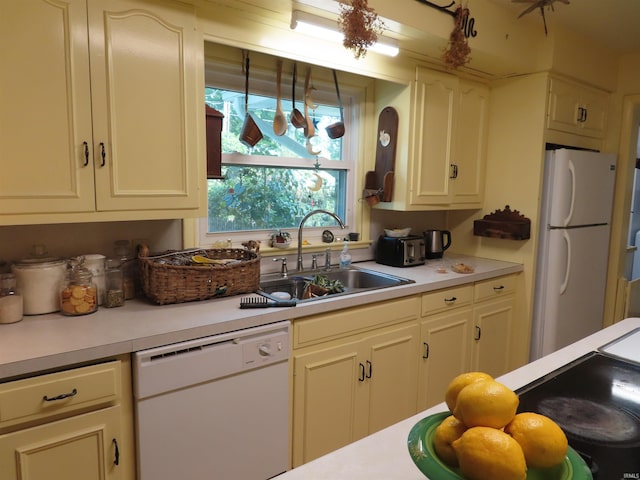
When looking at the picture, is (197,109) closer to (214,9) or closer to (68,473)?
(214,9)

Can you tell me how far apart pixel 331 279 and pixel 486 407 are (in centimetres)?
201

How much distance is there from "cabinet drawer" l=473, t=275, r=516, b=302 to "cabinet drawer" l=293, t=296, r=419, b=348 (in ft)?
1.92

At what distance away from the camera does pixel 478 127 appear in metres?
3.16

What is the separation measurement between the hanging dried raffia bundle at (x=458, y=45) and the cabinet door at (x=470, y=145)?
65 centimetres

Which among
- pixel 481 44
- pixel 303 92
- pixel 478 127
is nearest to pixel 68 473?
pixel 303 92

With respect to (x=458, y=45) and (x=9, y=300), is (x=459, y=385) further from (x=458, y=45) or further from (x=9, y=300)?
(x=458, y=45)

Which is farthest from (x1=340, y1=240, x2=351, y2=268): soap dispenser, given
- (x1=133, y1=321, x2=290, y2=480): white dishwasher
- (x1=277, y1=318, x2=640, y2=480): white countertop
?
(x1=277, y1=318, x2=640, y2=480): white countertop

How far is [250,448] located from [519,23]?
2779 mm

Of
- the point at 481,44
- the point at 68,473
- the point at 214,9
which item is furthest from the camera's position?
the point at 481,44

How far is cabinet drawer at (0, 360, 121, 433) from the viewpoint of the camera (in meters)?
1.28

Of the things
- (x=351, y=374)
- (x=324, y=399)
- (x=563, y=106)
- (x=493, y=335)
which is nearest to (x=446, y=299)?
(x=493, y=335)

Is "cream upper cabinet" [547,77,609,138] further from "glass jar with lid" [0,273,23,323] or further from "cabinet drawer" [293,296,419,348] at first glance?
"glass jar with lid" [0,273,23,323]

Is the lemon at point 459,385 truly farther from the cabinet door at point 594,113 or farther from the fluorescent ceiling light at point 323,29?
the cabinet door at point 594,113

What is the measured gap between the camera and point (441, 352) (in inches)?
102
